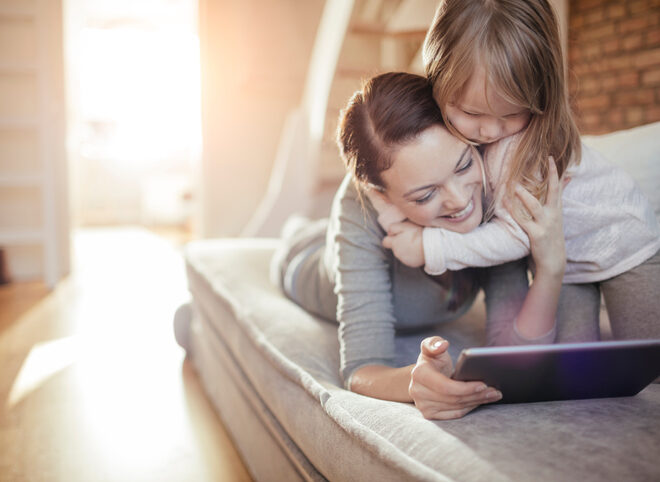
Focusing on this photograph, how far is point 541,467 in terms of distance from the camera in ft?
1.97

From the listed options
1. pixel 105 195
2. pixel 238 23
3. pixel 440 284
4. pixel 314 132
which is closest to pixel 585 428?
pixel 440 284

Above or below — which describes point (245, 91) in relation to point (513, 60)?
above

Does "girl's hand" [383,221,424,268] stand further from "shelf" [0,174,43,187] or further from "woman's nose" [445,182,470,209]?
"shelf" [0,174,43,187]

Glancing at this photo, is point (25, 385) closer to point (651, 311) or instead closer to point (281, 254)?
point (281, 254)

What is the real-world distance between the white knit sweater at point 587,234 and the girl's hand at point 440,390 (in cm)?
25

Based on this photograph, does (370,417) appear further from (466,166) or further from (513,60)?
(513,60)

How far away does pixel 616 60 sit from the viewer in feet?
11.2

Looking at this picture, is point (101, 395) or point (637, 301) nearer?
point (637, 301)

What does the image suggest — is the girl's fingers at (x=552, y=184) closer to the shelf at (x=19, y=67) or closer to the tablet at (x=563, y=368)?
the tablet at (x=563, y=368)

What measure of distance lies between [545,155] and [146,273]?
145 inches

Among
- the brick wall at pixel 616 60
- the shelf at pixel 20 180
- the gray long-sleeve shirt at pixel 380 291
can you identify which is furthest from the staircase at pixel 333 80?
the shelf at pixel 20 180

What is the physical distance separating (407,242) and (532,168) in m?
0.23

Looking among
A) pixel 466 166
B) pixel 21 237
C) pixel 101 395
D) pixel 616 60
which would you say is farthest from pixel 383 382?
pixel 21 237

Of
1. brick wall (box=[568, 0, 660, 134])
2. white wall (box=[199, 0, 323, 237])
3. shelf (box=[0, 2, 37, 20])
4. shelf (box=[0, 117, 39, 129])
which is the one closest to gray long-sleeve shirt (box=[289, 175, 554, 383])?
brick wall (box=[568, 0, 660, 134])
